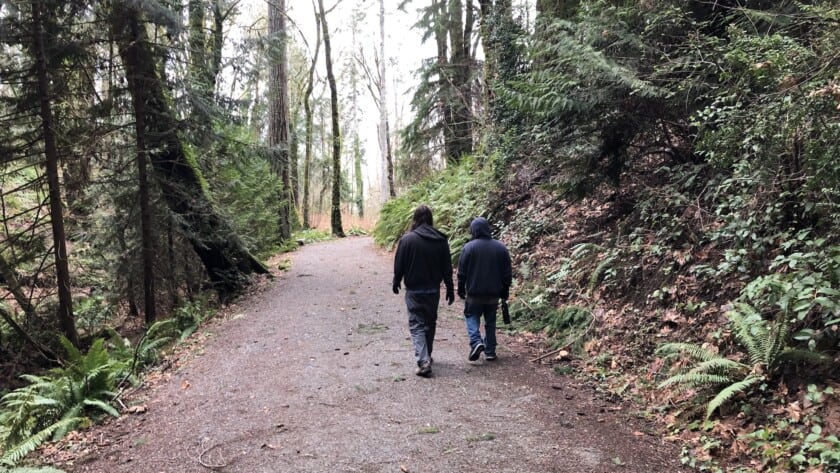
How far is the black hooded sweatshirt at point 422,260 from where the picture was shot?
600cm

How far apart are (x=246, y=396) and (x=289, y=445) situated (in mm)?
1461

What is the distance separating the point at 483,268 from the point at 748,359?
9.38ft

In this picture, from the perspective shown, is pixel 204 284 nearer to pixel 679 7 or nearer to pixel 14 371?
pixel 14 371

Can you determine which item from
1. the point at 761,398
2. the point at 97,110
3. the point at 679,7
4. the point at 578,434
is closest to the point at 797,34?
the point at 679,7

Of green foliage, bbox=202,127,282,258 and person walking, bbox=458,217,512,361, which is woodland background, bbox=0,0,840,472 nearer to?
green foliage, bbox=202,127,282,258

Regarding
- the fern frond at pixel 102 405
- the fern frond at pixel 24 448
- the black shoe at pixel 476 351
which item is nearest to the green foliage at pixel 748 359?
the black shoe at pixel 476 351

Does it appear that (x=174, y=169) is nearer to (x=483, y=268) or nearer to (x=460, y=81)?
(x=483, y=268)

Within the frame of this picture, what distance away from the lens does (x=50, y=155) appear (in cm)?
804

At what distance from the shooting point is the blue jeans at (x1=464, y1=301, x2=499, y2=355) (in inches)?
247

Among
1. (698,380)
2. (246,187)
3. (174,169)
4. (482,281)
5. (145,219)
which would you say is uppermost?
(174,169)

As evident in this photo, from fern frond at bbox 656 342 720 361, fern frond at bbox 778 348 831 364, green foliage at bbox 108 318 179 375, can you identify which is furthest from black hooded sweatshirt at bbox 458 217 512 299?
green foliage at bbox 108 318 179 375

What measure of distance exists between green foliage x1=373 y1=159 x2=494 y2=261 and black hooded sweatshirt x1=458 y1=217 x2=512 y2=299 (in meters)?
5.47

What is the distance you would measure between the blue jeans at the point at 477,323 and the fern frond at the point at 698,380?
86.4 inches

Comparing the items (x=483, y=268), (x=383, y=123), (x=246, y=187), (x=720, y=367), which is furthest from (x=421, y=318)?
(x=383, y=123)
